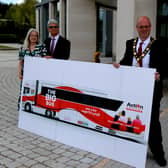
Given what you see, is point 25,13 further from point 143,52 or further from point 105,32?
point 143,52

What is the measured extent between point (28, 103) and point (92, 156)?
1.76 metres

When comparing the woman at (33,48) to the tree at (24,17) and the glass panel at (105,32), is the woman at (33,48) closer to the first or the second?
the glass panel at (105,32)

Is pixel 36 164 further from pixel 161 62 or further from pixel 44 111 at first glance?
pixel 161 62

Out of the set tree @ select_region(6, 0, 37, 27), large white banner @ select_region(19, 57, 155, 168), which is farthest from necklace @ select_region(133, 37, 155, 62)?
tree @ select_region(6, 0, 37, 27)

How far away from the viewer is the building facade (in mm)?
9500

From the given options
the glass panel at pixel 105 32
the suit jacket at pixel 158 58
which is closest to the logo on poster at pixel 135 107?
the suit jacket at pixel 158 58

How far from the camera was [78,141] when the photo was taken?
16.8ft

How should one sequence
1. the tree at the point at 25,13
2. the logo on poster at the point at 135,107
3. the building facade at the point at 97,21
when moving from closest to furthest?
the logo on poster at the point at 135,107 → the building facade at the point at 97,21 → the tree at the point at 25,13

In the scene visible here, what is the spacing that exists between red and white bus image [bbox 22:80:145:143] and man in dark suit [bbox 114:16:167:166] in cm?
33

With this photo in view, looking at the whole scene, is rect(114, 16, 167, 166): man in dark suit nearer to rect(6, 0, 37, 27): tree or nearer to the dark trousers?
the dark trousers

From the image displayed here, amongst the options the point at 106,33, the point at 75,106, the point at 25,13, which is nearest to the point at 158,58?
the point at 75,106

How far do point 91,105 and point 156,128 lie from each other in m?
1.02

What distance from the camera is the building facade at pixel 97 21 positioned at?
950 centimetres

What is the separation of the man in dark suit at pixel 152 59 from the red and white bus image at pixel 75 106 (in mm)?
332
